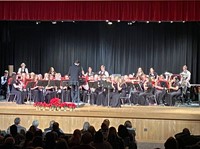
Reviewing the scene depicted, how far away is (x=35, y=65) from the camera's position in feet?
73.6

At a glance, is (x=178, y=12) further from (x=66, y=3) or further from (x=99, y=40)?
(x=99, y=40)

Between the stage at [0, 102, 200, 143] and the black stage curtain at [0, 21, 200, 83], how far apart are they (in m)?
7.60

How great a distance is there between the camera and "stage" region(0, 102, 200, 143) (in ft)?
43.6

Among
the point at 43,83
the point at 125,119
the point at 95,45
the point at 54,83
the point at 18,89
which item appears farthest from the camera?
the point at 95,45

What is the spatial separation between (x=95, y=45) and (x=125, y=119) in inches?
357

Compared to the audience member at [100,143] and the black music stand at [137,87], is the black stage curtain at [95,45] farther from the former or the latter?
the audience member at [100,143]

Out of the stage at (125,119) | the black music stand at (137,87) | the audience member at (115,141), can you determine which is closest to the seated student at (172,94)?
the black music stand at (137,87)

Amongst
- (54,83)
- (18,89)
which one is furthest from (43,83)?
(18,89)

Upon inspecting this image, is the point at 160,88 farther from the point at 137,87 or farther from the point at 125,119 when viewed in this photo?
the point at 125,119

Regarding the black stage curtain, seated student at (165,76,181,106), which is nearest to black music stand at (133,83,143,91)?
seated student at (165,76,181,106)

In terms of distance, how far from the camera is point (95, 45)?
22.2 metres

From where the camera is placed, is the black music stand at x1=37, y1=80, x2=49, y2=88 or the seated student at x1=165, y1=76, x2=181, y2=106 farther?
the seated student at x1=165, y1=76, x2=181, y2=106

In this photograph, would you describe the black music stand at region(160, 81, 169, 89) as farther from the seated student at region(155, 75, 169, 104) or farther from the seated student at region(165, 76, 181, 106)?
the seated student at region(165, 76, 181, 106)

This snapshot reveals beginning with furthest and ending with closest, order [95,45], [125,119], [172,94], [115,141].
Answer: [95,45] → [172,94] → [125,119] → [115,141]
